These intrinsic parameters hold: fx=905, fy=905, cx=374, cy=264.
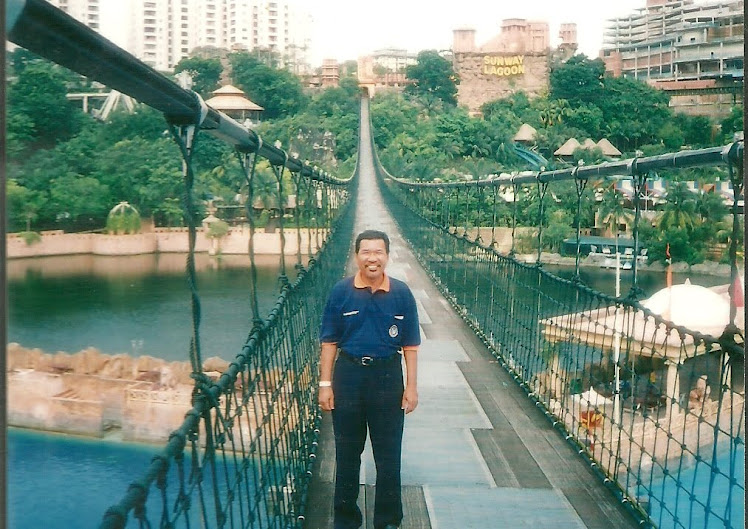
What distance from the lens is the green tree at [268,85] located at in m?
3.72

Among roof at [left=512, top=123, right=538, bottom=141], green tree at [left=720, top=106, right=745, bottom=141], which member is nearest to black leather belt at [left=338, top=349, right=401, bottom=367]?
green tree at [left=720, top=106, right=745, bottom=141]

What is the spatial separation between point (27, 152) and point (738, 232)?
1.26 metres

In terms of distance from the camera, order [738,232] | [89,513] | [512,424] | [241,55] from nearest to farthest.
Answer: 1. [738,232]
2. [512,424]
3. [241,55]
4. [89,513]

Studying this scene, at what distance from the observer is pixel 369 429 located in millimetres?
1861

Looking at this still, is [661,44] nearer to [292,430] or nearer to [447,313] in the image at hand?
Result: [292,430]

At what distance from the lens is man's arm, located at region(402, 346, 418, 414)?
1797mm

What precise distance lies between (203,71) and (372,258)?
1.20 meters

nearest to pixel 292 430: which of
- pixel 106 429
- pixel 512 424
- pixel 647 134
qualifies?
pixel 512 424

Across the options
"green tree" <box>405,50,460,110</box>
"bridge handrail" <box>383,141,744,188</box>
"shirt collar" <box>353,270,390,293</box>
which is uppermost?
"green tree" <box>405,50,460,110</box>

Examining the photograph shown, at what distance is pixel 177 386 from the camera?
16.2 m

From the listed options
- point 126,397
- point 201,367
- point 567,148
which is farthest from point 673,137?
point 126,397

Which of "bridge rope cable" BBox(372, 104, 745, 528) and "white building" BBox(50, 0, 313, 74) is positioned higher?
"white building" BBox(50, 0, 313, 74)

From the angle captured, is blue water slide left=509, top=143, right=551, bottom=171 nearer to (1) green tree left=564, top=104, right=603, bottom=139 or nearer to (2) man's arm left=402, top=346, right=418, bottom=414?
(1) green tree left=564, top=104, right=603, bottom=139

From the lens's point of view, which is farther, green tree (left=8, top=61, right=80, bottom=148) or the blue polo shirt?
the blue polo shirt
